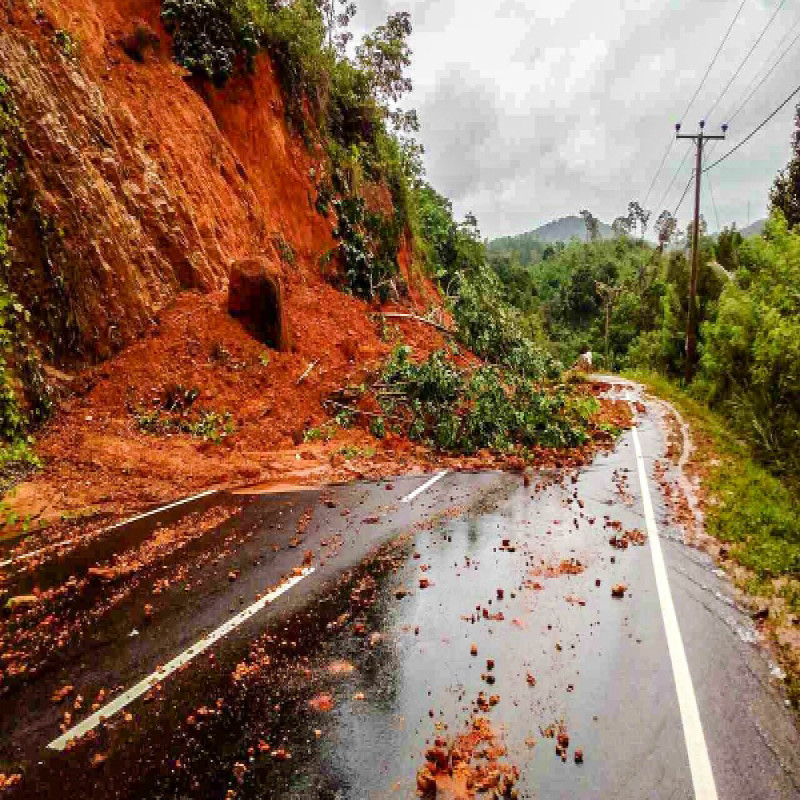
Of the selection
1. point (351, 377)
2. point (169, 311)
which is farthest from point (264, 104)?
point (351, 377)

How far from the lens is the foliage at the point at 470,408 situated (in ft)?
40.8

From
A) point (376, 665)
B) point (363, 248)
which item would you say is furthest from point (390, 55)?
point (376, 665)

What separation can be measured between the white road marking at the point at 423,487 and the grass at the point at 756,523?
13.1ft

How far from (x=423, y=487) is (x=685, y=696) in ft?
Result: 19.1

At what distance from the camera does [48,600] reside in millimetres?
5629

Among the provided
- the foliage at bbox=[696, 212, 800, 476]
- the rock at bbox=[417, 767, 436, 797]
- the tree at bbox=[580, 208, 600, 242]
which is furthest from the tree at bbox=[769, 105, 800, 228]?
the tree at bbox=[580, 208, 600, 242]

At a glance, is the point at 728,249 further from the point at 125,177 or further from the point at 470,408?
the point at 125,177

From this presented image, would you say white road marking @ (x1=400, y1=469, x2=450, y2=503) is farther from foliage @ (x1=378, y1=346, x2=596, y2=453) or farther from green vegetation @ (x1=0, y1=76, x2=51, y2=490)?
green vegetation @ (x1=0, y1=76, x2=51, y2=490)

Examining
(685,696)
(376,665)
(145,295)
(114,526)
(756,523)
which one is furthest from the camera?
(145,295)

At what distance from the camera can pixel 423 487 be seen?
975 cm

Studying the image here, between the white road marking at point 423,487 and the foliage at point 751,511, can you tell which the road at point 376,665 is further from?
the white road marking at point 423,487

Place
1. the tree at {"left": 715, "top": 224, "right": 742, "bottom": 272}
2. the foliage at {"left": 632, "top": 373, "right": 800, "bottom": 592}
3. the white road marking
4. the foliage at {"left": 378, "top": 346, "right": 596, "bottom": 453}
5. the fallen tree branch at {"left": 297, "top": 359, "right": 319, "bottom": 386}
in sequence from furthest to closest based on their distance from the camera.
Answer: the tree at {"left": 715, "top": 224, "right": 742, "bottom": 272} < the fallen tree branch at {"left": 297, "top": 359, "right": 319, "bottom": 386} < the foliage at {"left": 378, "top": 346, "right": 596, "bottom": 453} < the white road marking < the foliage at {"left": 632, "top": 373, "right": 800, "bottom": 592}

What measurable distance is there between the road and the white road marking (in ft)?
4.42

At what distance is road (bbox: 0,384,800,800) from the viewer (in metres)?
3.49
